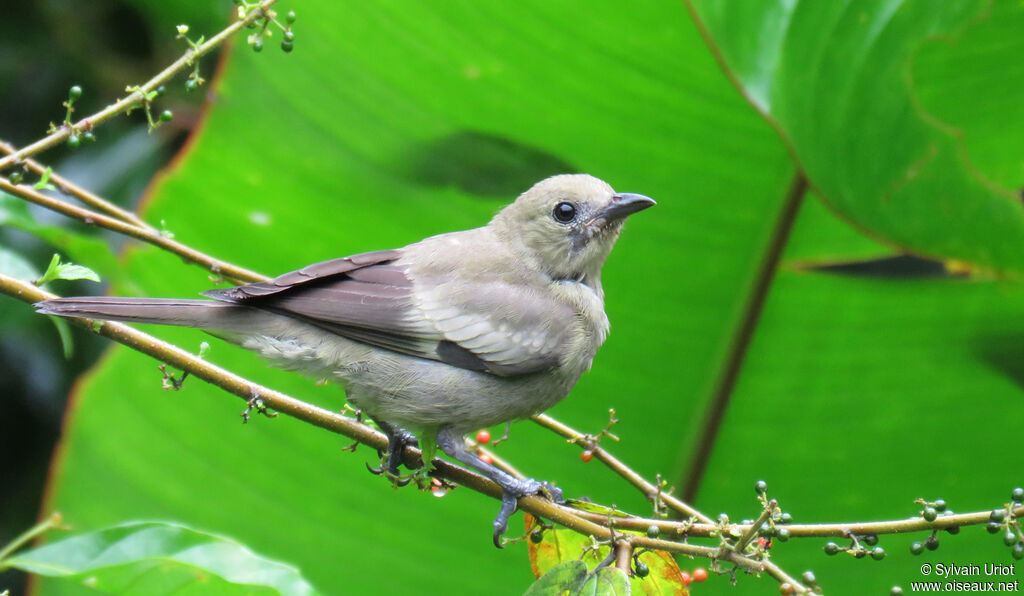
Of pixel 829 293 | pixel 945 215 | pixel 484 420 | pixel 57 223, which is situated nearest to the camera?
pixel 484 420

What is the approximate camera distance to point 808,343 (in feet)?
11.1

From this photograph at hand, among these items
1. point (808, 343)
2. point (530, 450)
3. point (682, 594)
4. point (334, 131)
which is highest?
point (334, 131)

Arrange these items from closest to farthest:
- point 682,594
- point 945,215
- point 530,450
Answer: point 682,594 < point 945,215 < point 530,450

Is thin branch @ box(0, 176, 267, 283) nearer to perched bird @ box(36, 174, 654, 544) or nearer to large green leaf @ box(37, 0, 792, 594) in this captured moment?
perched bird @ box(36, 174, 654, 544)

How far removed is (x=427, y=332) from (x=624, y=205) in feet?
2.21

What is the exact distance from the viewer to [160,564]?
2125 millimetres

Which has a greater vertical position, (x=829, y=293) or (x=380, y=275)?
(x=829, y=293)

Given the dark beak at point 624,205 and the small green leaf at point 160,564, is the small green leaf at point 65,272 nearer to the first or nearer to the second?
the small green leaf at point 160,564

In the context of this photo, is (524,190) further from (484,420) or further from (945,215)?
(945,215)

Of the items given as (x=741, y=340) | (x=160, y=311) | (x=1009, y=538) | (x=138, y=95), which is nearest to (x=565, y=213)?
(x=741, y=340)

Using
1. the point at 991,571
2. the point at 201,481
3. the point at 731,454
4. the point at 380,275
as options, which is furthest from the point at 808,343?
the point at 201,481

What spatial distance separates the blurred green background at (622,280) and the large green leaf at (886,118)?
0.02 meters

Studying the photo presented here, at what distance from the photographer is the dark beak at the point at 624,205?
9.03 feet

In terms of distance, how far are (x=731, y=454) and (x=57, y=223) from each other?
3.03m
